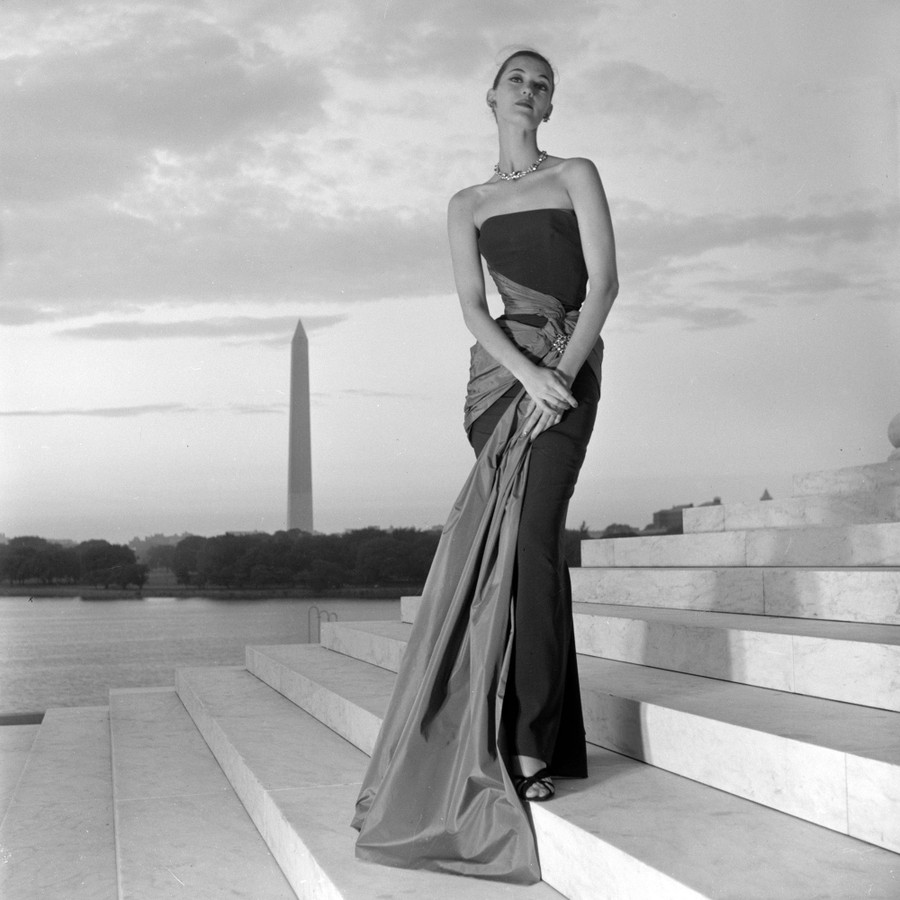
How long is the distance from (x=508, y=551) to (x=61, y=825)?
72.8 inches

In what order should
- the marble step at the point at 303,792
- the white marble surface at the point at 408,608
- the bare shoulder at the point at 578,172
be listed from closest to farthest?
the marble step at the point at 303,792 → the bare shoulder at the point at 578,172 → the white marble surface at the point at 408,608

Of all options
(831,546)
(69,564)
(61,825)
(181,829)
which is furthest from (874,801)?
(69,564)

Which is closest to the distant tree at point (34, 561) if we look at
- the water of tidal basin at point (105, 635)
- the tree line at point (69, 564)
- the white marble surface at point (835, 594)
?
the tree line at point (69, 564)

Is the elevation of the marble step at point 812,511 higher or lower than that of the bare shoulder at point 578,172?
lower

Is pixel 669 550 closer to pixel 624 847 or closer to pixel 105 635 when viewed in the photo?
pixel 624 847

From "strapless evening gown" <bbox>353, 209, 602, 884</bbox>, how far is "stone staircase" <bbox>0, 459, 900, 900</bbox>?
68 millimetres

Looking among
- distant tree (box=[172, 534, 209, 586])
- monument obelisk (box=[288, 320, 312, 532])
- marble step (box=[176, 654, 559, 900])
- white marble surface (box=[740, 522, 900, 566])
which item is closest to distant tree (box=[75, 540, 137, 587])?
distant tree (box=[172, 534, 209, 586])

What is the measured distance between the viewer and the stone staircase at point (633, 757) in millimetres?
1697

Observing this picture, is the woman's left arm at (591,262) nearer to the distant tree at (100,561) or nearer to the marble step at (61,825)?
the marble step at (61,825)

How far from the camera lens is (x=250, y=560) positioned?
17812 mm

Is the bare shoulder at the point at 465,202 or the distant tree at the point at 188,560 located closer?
the bare shoulder at the point at 465,202

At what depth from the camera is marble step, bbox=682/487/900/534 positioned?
4.44m

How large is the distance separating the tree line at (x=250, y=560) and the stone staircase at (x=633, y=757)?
6.20 metres

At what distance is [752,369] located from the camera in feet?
37.6
